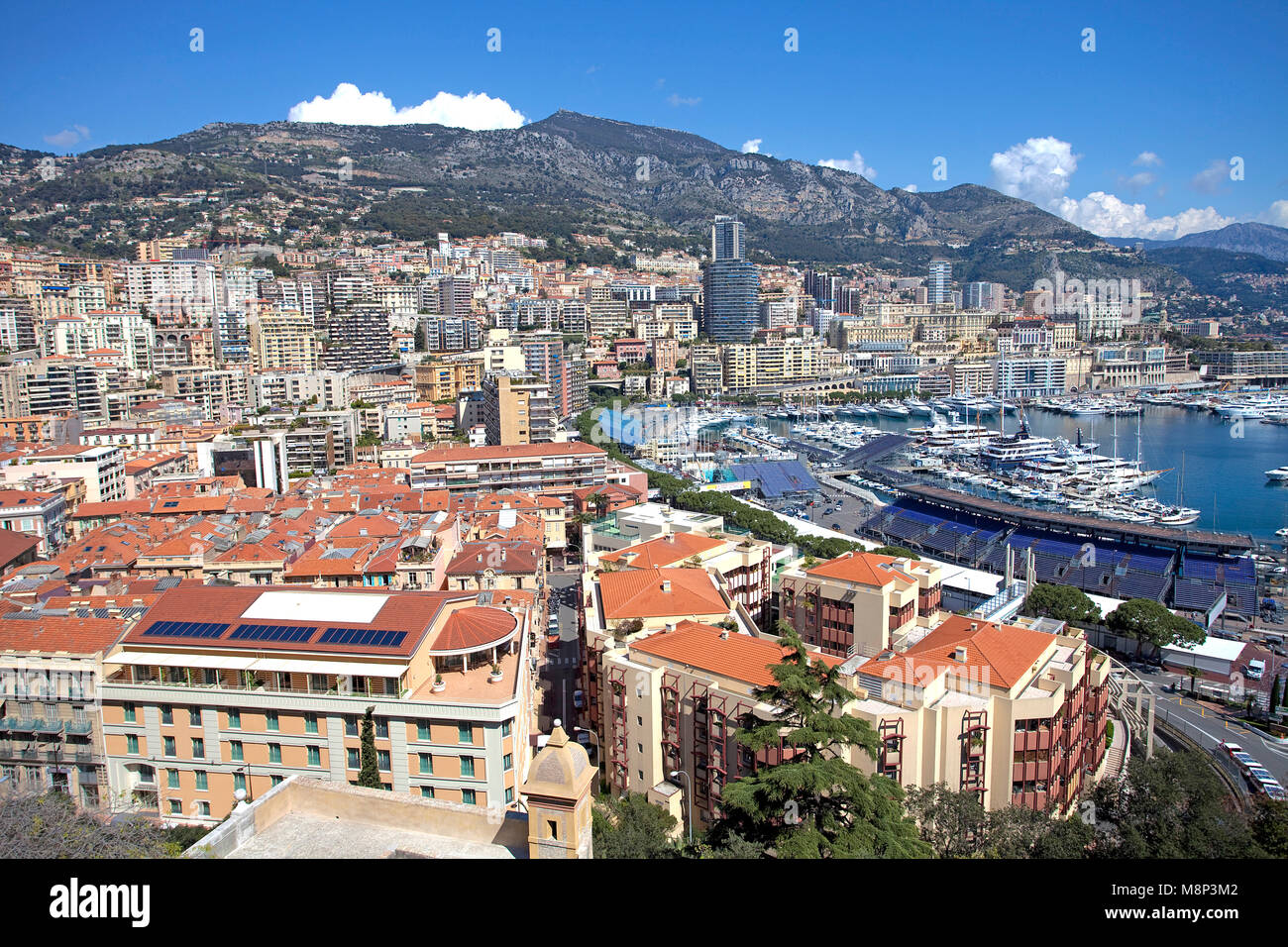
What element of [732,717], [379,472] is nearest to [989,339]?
[379,472]

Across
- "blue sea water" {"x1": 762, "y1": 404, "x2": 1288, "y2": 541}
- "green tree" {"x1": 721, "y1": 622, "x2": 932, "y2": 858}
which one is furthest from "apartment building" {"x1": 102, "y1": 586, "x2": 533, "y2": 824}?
"blue sea water" {"x1": 762, "y1": 404, "x2": 1288, "y2": 541}

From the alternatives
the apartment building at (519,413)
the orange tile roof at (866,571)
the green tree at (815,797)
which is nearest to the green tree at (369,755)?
the green tree at (815,797)

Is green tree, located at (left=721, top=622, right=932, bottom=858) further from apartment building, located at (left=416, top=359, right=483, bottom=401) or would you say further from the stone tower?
apartment building, located at (left=416, top=359, right=483, bottom=401)

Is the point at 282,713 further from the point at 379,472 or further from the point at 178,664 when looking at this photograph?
the point at 379,472

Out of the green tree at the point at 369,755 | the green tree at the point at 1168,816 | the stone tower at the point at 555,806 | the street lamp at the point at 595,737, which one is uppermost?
the stone tower at the point at 555,806

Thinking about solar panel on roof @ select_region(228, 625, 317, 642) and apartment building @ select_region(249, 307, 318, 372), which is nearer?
solar panel on roof @ select_region(228, 625, 317, 642)

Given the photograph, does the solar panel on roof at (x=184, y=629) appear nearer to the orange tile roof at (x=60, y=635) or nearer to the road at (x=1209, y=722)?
the orange tile roof at (x=60, y=635)
